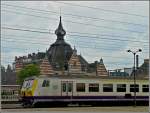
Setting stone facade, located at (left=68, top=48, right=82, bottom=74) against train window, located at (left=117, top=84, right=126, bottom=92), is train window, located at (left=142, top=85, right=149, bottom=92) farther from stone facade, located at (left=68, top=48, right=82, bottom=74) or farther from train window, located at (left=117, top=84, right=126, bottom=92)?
stone facade, located at (left=68, top=48, right=82, bottom=74)

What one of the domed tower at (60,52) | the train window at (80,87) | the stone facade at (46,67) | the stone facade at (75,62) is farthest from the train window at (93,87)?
the domed tower at (60,52)

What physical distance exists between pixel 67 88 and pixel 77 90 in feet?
2.74

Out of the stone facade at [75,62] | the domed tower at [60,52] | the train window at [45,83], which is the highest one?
the domed tower at [60,52]

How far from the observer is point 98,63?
91.1m

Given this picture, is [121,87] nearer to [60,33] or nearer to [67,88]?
[67,88]

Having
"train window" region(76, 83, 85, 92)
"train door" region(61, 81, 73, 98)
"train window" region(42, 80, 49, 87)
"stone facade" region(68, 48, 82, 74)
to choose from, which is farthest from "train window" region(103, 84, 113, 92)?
"stone facade" region(68, 48, 82, 74)

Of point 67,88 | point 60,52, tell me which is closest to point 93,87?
point 67,88

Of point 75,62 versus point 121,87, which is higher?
point 75,62

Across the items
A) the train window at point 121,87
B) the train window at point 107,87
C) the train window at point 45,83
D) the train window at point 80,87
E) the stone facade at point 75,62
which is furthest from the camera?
the stone facade at point 75,62

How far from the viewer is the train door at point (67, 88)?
3053 centimetres

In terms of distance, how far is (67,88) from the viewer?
30750 millimetres

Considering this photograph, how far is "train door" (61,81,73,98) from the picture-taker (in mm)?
30531

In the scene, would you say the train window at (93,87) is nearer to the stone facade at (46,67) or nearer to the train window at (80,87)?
the train window at (80,87)

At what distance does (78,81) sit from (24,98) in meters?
4.38
